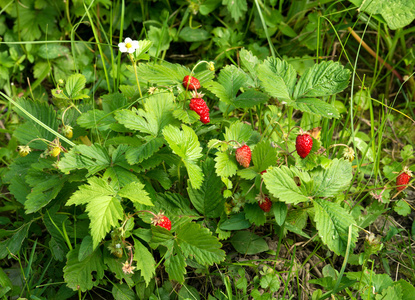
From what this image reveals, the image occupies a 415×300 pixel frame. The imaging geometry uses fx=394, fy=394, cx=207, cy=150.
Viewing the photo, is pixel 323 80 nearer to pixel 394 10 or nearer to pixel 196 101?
pixel 196 101

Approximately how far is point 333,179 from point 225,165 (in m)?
0.44

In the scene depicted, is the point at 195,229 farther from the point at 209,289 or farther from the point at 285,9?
the point at 285,9

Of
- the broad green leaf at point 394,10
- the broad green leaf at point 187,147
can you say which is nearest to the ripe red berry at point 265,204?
the broad green leaf at point 187,147

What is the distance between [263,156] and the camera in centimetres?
158

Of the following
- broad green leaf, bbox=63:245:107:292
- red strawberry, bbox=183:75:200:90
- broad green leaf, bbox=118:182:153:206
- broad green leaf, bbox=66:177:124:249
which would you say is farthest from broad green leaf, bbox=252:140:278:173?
broad green leaf, bbox=63:245:107:292

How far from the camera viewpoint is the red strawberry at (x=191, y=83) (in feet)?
5.47

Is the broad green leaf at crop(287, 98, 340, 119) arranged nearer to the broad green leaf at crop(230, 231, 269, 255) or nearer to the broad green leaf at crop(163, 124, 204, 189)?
the broad green leaf at crop(163, 124, 204, 189)

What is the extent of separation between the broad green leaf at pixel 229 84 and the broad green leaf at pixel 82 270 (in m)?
0.84

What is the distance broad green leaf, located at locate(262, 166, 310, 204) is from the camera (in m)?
1.48

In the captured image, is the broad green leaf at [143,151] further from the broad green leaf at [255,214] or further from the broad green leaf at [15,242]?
the broad green leaf at [15,242]

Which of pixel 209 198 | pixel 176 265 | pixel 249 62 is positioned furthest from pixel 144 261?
pixel 249 62

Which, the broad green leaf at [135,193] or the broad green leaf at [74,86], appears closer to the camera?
the broad green leaf at [135,193]

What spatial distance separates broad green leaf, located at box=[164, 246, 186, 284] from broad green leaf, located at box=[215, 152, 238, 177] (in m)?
0.34

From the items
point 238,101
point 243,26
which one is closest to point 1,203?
point 238,101
